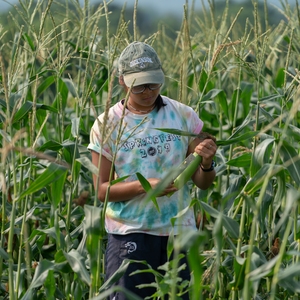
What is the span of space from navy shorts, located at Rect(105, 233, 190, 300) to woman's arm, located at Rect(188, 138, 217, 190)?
32 cm

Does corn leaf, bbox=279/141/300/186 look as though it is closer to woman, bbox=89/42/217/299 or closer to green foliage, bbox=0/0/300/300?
green foliage, bbox=0/0/300/300

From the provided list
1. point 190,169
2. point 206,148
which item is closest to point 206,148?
point 206,148

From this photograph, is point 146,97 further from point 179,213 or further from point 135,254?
point 179,213

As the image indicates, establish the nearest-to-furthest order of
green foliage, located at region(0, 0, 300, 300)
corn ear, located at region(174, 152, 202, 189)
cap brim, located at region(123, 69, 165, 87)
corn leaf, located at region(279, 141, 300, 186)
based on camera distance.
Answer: green foliage, located at region(0, 0, 300, 300), corn ear, located at region(174, 152, 202, 189), corn leaf, located at region(279, 141, 300, 186), cap brim, located at region(123, 69, 165, 87)

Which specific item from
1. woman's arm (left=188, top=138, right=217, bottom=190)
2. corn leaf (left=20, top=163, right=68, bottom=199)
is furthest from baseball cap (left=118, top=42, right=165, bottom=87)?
corn leaf (left=20, top=163, right=68, bottom=199)

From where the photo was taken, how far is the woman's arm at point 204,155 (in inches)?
119

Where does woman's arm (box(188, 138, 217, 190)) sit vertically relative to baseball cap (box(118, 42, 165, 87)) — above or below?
below

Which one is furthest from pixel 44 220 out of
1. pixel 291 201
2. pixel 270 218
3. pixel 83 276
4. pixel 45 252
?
pixel 291 201

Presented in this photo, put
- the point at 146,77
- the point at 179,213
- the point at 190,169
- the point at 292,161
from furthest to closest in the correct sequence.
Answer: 1. the point at 146,77
2. the point at 292,161
3. the point at 190,169
4. the point at 179,213

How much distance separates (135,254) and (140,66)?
869mm

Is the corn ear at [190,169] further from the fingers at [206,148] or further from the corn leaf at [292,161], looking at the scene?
the corn leaf at [292,161]

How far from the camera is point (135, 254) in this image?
328 centimetres

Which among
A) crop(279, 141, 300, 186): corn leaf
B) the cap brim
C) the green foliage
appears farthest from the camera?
the cap brim

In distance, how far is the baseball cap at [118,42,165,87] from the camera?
322cm
